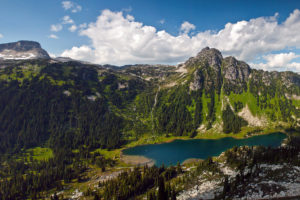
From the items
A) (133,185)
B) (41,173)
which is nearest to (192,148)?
(133,185)

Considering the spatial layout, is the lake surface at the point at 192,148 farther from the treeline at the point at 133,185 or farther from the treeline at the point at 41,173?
the treeline at the point at 41,173

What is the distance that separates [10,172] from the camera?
123 meters

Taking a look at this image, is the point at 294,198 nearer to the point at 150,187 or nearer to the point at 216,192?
the point at 216,192

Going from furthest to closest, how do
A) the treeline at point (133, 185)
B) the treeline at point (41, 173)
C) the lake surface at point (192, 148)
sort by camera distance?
the lake surface at point (192, 148) < the treeline at point (41, 173) < the treeline at point (133, 185)

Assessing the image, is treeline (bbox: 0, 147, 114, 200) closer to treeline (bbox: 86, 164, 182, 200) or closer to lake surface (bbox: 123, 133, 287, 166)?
treeline (bbox: 86, 164, 182, 200)

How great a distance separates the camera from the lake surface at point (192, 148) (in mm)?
131863

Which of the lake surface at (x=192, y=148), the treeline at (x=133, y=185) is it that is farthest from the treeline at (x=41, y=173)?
the lake surface at (x=192, y=148)

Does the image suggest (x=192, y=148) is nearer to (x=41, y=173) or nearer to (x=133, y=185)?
(x=133, y=185)

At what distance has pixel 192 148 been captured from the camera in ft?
498

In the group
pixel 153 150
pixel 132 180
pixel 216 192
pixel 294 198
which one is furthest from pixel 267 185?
pixel 153 150

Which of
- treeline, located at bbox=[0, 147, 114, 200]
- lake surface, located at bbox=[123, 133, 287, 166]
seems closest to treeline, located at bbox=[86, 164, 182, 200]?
lake surface, located at bbox=[123, 133, 287, 166]

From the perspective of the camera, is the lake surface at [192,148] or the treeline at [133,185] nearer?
the treeline at [133,185]

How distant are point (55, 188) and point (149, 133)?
114096mm

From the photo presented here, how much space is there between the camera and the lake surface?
5191 inches
